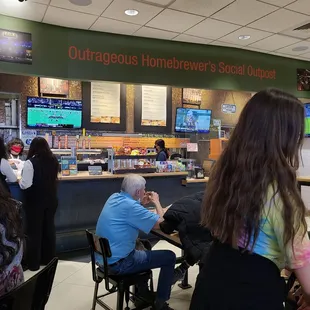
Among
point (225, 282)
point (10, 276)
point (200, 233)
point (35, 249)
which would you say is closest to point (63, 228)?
point (35, 249)

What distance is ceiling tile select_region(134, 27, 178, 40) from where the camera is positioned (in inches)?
195

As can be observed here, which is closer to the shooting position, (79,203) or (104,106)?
(79,203)

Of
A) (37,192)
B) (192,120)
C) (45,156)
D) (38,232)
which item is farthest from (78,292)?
(192,120)

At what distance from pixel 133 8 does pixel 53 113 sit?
305 cm

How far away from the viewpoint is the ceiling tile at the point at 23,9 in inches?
156

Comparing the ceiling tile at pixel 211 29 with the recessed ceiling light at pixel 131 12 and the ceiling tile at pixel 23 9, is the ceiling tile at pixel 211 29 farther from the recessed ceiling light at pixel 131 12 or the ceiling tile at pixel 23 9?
the ceiling tile at pixel 23 9

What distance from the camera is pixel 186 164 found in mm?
5848

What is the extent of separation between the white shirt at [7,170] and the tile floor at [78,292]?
1.14 meters

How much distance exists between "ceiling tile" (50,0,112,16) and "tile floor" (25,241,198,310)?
3.20m

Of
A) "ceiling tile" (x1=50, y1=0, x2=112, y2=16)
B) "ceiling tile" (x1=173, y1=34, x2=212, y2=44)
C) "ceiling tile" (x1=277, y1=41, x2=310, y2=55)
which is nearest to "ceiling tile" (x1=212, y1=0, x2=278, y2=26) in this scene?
"ceiling tile" (x1=173, y1=34, x2=212, y2=44)

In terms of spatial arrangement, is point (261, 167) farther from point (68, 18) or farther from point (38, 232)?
point (68, 18)

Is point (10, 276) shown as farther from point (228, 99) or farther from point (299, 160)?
point (228, 99)

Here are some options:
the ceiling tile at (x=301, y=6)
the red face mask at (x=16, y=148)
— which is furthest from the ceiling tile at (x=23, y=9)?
the ceiling tile at (x=301, y=6)

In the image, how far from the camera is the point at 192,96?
800cm
